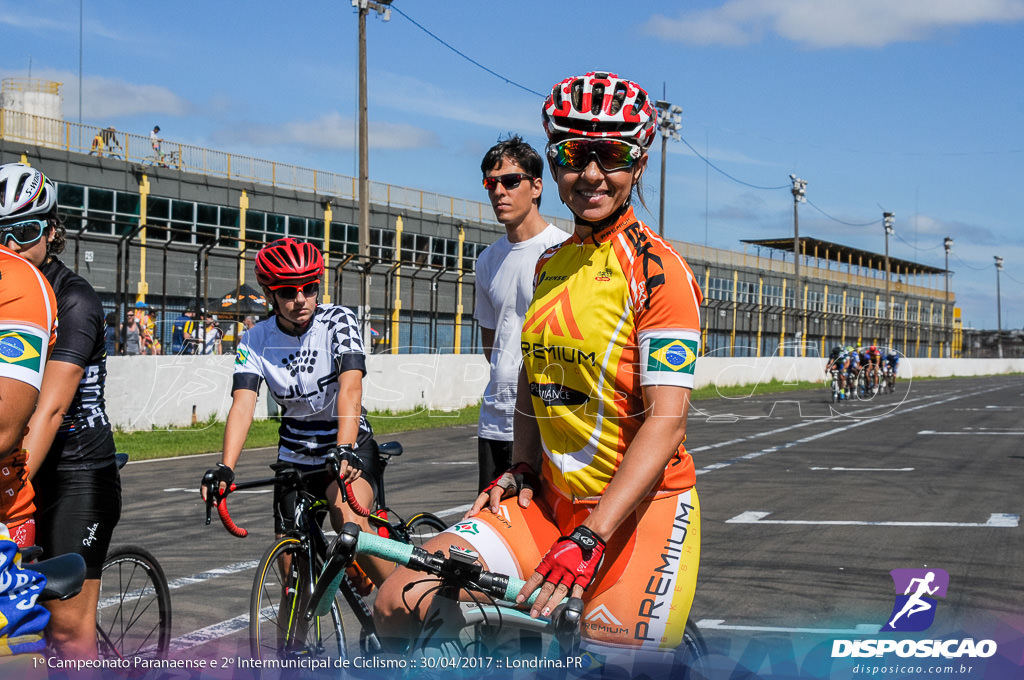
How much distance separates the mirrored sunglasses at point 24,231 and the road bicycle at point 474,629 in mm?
1715

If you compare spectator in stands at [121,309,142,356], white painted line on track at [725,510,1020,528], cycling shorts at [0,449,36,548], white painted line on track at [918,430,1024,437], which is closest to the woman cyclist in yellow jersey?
cycling shorts at [0,449,36,548]

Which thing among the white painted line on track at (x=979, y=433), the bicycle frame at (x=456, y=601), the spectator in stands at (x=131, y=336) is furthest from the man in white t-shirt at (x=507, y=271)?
the white painted line on track at (x=979, y=433)

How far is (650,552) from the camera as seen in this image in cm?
300

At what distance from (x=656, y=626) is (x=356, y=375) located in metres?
2.25

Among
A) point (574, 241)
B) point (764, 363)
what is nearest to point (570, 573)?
point (574, 241)

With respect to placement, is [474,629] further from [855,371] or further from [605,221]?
[855,371]

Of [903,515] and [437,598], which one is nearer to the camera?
[437,598]

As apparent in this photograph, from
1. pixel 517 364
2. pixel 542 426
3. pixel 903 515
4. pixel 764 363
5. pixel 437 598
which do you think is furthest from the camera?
pixel 764 363

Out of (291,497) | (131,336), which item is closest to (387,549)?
(291,497)

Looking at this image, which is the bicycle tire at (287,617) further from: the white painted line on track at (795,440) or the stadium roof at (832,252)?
the stadium roof at (832,252)

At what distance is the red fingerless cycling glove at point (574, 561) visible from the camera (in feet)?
8.65

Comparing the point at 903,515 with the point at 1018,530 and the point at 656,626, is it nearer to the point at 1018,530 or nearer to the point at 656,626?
the point at 1018,530

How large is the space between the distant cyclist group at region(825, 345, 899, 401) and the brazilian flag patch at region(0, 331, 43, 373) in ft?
102

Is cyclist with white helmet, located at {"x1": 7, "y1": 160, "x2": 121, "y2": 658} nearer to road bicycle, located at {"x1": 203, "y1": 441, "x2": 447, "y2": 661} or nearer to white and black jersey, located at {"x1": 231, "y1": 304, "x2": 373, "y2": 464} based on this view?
road bicycle, located at {"x1": 203, "y1": 441, "x2": 447, "y2": 661}
